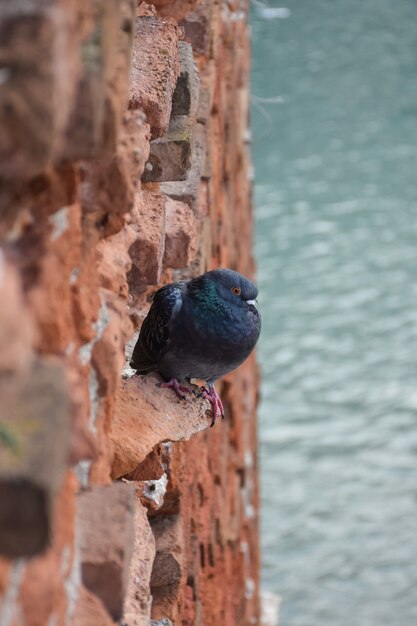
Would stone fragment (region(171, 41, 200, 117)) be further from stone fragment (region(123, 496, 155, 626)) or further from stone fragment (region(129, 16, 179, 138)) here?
stone fragment (region(123, 496, 155, 626))

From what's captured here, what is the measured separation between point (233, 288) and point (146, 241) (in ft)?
0.98

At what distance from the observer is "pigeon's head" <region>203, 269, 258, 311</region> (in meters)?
2.13

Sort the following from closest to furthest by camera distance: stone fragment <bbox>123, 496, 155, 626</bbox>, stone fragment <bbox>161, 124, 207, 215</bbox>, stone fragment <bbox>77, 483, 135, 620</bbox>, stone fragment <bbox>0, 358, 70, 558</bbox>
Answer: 1. stone fragment <bbox>0, 358, 70, 558</bbox>
2. stone fragment <bbox>77, 483, 135, 620</bbox>
3. stone fragment <bbox>123, 496, 155, 626</bbox>
4. stone fragment <bbox>161, 124, 207, 215</bbox>

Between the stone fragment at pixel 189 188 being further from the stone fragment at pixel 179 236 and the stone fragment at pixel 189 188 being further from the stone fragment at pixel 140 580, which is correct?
the stone fragment at pixel 140 580

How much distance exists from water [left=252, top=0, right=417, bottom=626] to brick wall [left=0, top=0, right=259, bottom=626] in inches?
85.6

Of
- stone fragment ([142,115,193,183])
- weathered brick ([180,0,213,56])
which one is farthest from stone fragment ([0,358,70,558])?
weathered brick ([180,0,213,56])

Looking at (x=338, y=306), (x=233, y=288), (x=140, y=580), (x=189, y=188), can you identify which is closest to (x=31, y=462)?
(x=140, y=580)

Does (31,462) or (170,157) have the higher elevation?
(170,157)

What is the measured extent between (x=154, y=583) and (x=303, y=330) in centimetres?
590

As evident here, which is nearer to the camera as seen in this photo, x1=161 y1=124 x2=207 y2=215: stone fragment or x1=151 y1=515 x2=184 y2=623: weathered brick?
x1=151 y1=515 x2=184 y2=623: weathered brick

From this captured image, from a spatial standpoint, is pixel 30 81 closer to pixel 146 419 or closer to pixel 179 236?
pixel 146 419

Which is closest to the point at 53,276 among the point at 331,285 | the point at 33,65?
the point at 33,65

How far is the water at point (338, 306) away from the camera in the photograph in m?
5.90

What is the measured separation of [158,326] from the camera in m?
2.13
